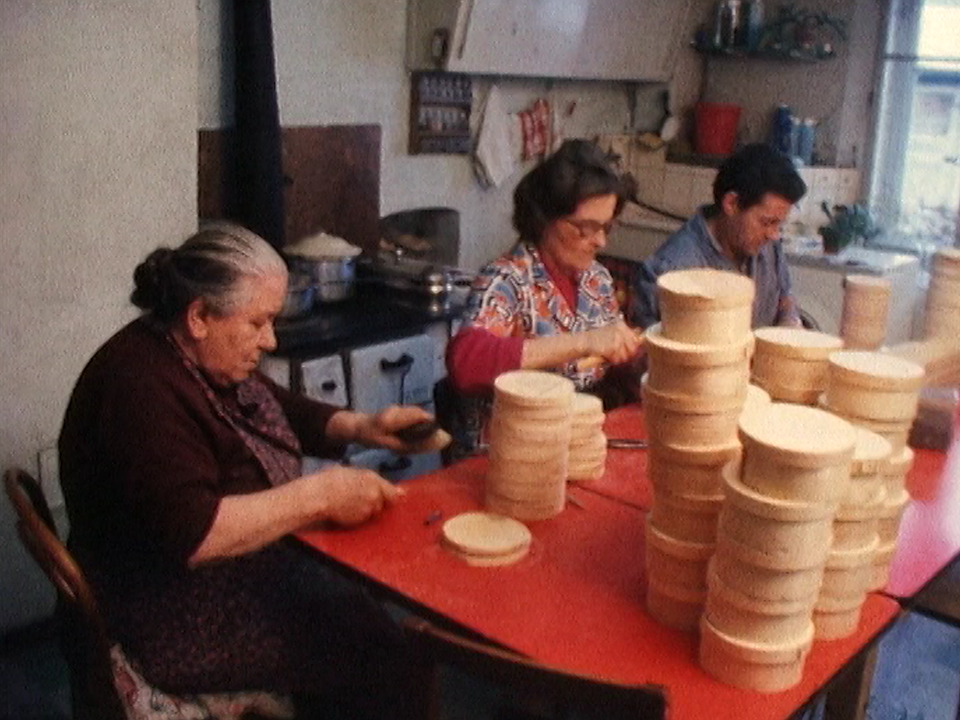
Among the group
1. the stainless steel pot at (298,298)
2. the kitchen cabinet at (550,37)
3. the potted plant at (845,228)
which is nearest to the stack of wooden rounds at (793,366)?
the stainless steel pot at (298,298)

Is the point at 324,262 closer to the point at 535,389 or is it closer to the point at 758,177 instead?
the point at 758,177

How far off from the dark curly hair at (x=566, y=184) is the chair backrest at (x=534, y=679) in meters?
1.55

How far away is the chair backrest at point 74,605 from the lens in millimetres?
1666

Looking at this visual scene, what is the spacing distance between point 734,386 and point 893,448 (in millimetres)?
364

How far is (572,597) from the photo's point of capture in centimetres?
177

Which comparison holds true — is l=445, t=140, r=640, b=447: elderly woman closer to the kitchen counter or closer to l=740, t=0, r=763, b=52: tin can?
the kitchen counter

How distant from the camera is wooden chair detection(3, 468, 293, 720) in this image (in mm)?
1674

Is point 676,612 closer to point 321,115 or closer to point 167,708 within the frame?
point 167,708

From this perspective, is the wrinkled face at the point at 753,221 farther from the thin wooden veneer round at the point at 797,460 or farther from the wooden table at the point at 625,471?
the thin wooden veneer round at the point at 797,460

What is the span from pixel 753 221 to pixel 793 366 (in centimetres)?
130

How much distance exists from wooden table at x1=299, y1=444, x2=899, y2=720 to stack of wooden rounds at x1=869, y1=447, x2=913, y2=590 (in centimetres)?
6

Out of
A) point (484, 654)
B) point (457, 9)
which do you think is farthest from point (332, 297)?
point (484, 654)

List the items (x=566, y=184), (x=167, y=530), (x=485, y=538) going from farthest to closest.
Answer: (x=566, y=184) → (x=485, y=538) → (x=167, y=530)

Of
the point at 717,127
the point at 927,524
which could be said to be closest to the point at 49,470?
the point at 927,524
